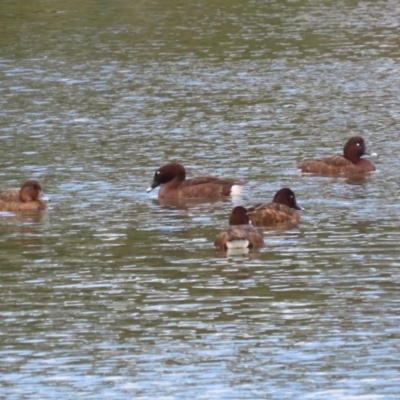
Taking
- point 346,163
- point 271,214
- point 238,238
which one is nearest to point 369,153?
point 346,163

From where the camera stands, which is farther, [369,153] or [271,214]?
[369,153]

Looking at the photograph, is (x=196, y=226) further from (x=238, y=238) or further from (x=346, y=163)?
(x=346, y=163)

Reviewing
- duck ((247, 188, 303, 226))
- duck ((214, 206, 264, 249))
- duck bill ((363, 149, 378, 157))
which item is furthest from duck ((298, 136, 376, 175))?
duck ((214, 206, 264, 249))

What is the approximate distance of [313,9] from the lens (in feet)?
172

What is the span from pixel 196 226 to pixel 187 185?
2875 mm

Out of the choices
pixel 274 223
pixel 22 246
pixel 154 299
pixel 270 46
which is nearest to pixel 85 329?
pixel 154 299

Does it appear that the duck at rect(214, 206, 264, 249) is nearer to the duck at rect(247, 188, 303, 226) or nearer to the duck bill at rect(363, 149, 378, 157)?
the duck at rect(247, 188, 303, 226)

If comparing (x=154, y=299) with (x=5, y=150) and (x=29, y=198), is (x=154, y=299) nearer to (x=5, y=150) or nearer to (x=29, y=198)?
(x=29, y=198)

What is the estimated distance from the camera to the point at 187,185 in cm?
2339

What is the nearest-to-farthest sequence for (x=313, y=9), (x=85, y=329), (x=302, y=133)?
(x=85, y=329), (x=302, y=133), (x=313, y=9)

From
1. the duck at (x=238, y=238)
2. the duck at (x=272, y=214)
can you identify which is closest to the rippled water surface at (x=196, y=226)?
the duck at (x=238, y=238)

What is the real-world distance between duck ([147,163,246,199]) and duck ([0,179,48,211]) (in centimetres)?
202

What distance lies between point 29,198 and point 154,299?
21.6 feet

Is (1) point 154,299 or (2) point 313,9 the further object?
(2) point 313,9
